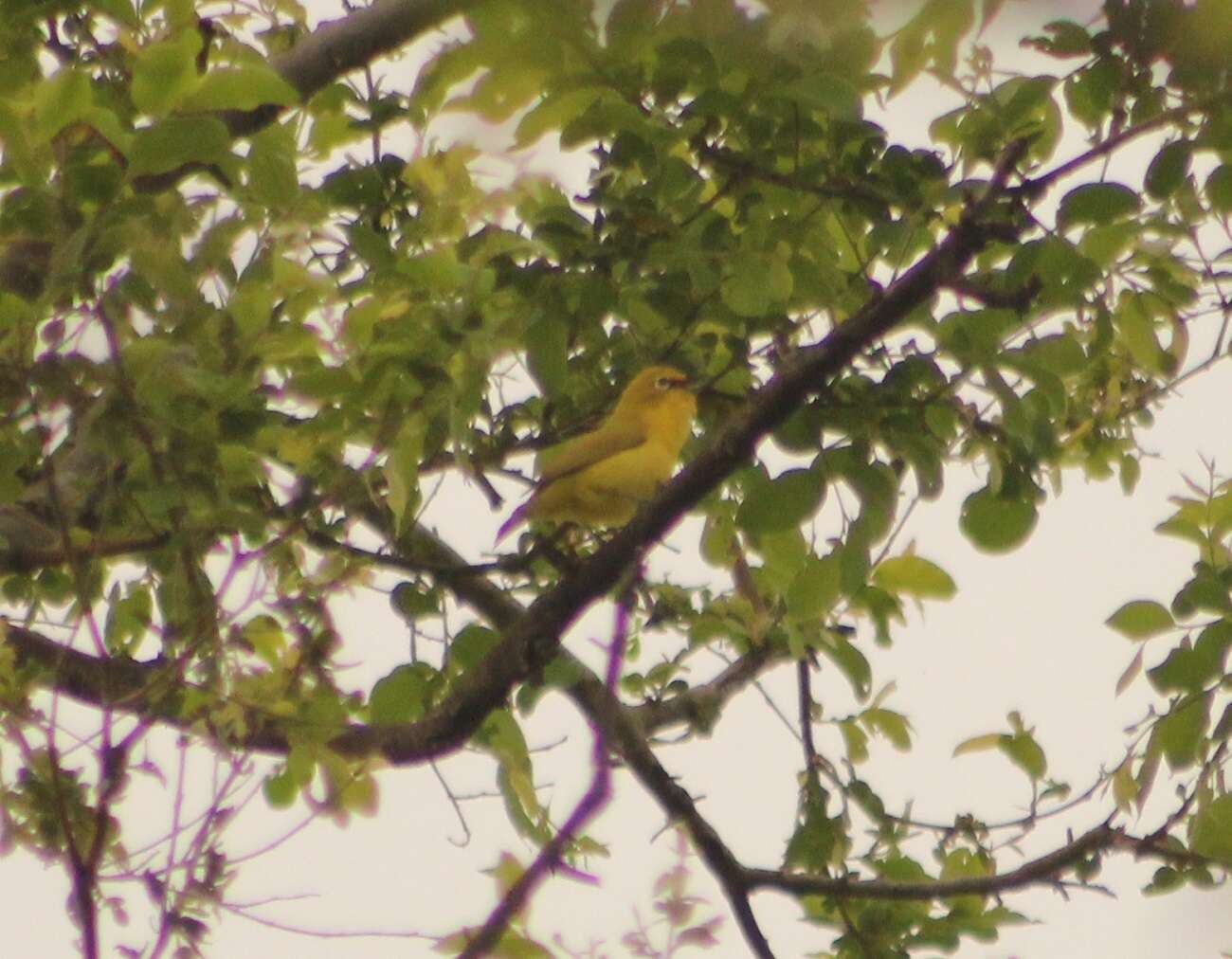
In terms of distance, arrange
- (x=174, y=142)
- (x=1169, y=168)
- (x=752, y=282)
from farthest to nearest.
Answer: (x=752, y=282)
(x=1169, y=168)
(x=174, y=142)

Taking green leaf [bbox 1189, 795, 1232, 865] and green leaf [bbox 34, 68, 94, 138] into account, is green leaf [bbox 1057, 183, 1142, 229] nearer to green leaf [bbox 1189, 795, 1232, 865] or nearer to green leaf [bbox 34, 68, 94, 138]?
green leaf [bbox 1189, 795, 1232, 865]

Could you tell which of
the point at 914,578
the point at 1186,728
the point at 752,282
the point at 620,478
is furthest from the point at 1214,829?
the point at 620,478

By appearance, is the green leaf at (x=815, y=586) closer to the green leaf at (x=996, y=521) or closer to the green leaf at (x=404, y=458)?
the green leaf at (x=996, y=521)

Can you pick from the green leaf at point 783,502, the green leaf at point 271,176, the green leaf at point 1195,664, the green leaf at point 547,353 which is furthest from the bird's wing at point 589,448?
the green leaf at point 1195,664

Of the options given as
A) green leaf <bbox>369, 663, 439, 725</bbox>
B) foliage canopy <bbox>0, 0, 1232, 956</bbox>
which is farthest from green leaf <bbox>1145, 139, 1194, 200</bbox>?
green leaf <bbox>369, 663, 439, 725</bbox>

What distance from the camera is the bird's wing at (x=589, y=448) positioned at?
4777 mm

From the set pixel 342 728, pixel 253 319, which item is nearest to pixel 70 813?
pixel 342 728

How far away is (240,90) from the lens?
8.82 feet

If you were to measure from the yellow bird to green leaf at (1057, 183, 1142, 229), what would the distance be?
190 cm

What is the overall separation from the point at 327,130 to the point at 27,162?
0.81m

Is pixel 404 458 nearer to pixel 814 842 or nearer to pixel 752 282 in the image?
pixel 752 282

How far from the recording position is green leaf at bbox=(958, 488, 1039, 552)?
3285mm

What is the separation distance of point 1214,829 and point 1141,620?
0.41 meters

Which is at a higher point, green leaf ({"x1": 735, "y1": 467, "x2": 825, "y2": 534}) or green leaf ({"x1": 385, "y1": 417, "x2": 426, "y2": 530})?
green leaf ({"x1": 735, "y1": 467, "x2": 825, "y2": 534})
